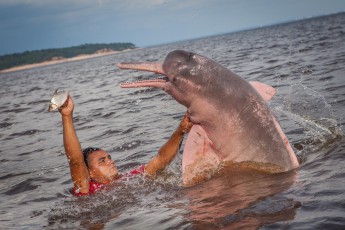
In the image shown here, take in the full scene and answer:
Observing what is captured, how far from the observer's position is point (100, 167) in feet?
18.8

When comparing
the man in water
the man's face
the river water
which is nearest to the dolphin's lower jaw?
the man in water

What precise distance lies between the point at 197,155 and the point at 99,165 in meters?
1.67

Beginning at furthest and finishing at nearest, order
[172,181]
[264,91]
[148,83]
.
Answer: [172,181], [264,91], [148,83]

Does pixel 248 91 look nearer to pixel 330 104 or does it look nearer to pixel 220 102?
pixel 220 102

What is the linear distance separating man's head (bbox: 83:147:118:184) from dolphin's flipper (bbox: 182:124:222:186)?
4.53ft

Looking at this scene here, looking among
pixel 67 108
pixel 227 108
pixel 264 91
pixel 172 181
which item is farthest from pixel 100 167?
pixel 264 91

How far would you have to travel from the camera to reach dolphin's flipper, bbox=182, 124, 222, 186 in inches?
193

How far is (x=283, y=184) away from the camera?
4.28 meters

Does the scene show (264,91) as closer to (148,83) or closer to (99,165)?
(148,83)

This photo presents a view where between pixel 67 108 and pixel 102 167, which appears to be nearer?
pixel 67 108

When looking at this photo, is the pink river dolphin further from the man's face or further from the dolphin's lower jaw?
the man's face

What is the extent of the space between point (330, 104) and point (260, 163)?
4048mm

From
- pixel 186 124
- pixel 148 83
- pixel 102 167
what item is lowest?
pixel 102 167

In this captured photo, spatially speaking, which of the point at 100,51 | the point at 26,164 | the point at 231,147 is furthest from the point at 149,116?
the point at 100,51
